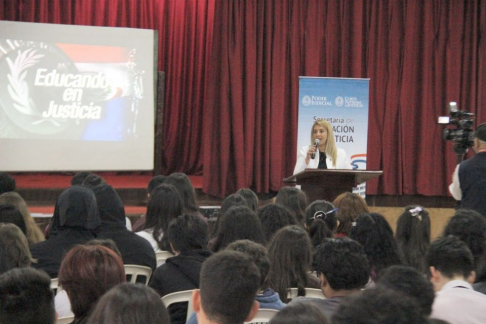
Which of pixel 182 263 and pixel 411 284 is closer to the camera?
pixel 411 284

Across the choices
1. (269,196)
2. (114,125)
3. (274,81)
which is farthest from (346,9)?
(114,125)

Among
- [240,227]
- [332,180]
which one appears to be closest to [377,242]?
[240,227]

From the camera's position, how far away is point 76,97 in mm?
7637

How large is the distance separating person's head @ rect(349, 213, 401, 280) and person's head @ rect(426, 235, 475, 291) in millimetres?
636

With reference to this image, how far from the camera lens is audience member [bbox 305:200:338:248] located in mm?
3848

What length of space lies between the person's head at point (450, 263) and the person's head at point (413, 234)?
1193mm

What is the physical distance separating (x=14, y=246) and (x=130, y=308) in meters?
1.59

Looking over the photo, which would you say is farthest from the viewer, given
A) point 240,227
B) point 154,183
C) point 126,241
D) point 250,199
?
point 154,183

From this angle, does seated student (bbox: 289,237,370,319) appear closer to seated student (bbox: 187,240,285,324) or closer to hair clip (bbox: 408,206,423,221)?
seated student (bbox: 187,240,285,324)

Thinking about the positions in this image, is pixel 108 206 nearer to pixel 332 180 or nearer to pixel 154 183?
pixel 154 183

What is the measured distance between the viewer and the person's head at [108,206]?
4.12 meters

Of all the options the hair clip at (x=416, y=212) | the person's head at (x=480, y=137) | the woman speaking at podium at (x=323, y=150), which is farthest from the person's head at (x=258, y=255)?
the woman speaking at podium at (x=323, y=150)

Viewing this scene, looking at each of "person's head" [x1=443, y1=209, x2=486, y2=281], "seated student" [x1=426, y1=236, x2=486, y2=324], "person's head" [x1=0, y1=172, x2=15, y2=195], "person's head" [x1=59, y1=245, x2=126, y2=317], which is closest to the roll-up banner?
"person's head" [x1=0, y1=172, x2=15, y2=195]

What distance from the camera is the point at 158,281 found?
114 inches
